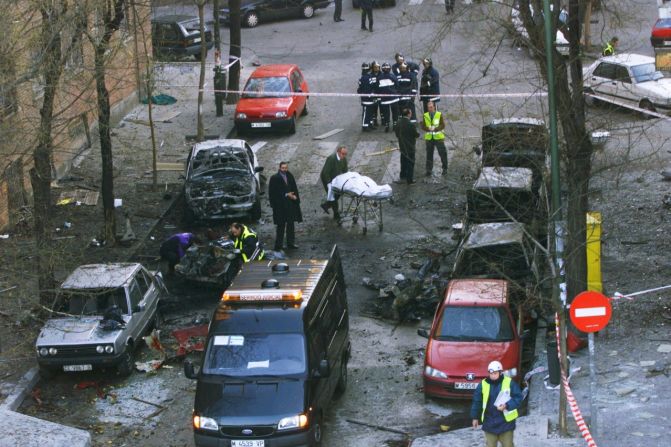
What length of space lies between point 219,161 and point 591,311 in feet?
45.0

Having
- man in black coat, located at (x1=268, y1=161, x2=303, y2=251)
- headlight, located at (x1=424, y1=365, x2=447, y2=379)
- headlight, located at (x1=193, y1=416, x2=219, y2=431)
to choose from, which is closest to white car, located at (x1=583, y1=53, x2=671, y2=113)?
man in black coat, located at (x1=268, y1=161, x2=303, y2=251)

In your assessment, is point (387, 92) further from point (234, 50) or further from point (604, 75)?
point (604, 75)

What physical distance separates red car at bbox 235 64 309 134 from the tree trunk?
4.14ft

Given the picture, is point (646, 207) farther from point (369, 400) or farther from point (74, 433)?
point (74, 433)

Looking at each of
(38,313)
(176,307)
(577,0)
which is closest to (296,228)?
(176,307)

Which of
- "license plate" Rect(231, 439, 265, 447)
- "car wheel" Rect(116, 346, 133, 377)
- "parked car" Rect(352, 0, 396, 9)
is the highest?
"parked car" Rect(352, 0, 396, 9)

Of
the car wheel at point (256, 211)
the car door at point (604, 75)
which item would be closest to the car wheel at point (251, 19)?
the car door at point (604, 75)

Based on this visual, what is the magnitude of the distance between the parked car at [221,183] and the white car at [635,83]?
989 cm

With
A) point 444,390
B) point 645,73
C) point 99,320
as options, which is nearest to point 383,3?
point 645,73

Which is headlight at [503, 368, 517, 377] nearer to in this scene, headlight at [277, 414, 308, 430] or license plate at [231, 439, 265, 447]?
headlight at [277, 414, 308, 430]

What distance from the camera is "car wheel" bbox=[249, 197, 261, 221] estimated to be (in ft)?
80.7

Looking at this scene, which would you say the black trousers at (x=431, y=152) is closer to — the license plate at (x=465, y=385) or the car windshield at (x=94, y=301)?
the car windshield at (x=94, y=301)

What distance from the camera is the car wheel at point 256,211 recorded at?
24.6 m

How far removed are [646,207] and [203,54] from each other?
12.1m
